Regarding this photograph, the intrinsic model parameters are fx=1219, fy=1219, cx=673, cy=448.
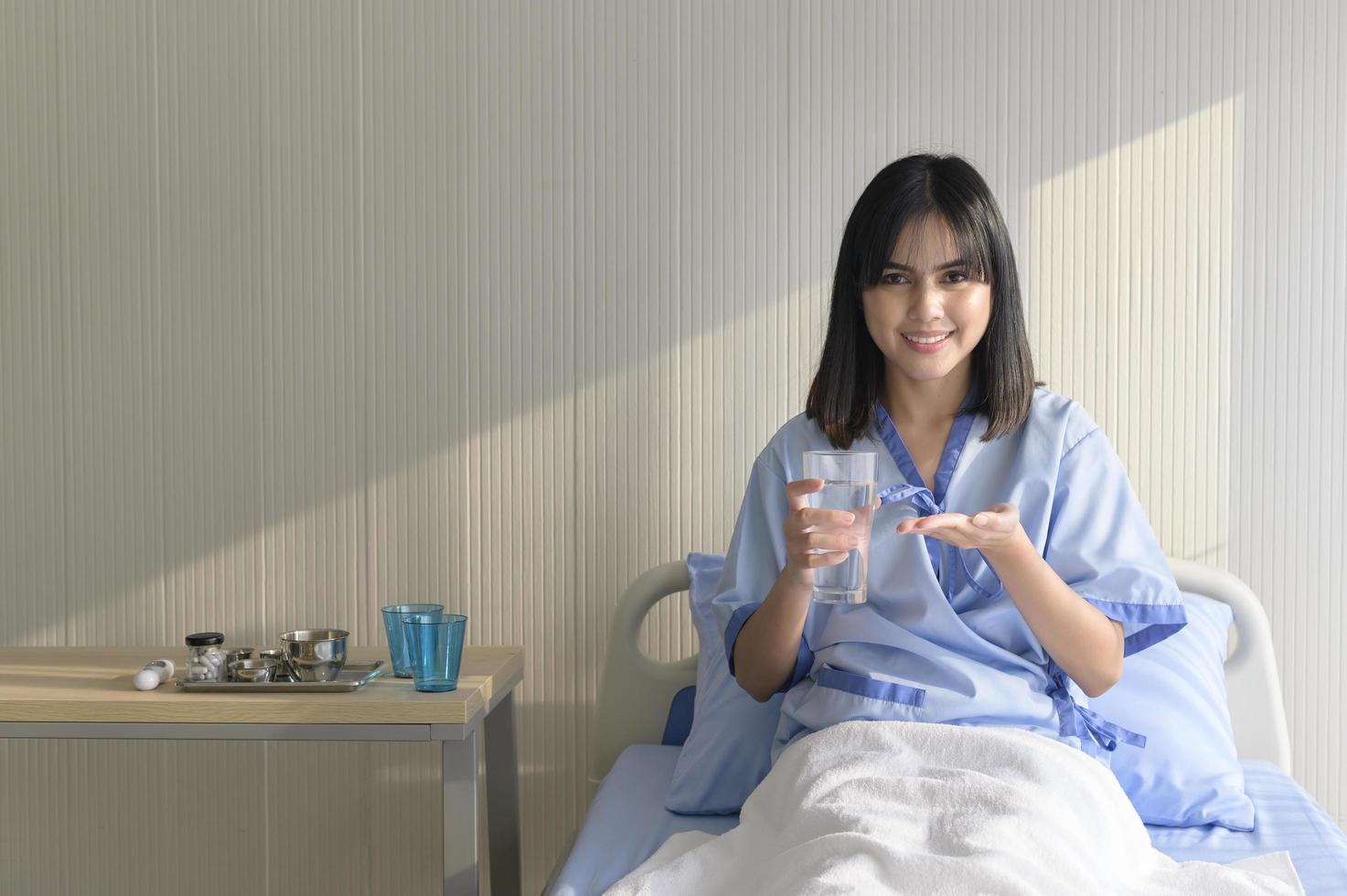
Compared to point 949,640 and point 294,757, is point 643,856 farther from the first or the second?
point 294,757

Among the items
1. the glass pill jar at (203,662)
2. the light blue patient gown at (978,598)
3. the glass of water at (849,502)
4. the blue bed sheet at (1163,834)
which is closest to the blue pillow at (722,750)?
the blue bed sheet at (1163,834)

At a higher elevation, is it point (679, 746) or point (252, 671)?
point (252, 671)


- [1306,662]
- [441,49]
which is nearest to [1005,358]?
[1306,662]

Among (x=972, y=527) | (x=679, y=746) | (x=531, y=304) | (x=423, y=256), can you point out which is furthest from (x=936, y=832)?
(x=423, y=256)

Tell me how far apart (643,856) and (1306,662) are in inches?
48.5

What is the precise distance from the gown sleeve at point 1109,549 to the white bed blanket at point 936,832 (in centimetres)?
20

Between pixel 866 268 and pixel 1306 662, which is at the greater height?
pixel 866 268

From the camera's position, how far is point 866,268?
57.8 inches

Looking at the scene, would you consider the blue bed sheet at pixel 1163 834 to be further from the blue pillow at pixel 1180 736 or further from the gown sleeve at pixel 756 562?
the gown sleeve at pixel 756 562

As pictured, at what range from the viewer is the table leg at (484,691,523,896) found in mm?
1974

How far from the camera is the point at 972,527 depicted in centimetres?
128

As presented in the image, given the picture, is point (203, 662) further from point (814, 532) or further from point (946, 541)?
point (946, 541)

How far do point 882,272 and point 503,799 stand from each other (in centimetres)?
108

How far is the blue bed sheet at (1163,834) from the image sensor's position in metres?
1.38
